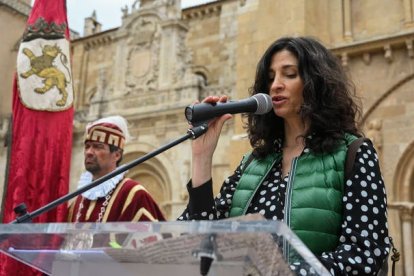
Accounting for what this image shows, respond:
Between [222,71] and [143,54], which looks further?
[222,71]

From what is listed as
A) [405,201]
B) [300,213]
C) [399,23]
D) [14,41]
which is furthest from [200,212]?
[14,41]

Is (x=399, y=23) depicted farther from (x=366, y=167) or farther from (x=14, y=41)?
(x=14, y=41)

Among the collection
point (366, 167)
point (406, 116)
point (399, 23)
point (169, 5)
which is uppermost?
point (169, 5)

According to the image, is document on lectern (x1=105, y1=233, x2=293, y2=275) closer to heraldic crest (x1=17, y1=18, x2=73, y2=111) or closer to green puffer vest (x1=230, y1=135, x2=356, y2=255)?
green puffer vest (x1=230, y1=135, x2=356, y2=255)

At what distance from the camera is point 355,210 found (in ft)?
4.94

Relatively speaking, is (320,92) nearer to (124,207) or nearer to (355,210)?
(355,210)

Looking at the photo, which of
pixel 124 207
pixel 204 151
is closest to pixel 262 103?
pixel 204 151

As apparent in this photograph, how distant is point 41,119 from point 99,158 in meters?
0.95

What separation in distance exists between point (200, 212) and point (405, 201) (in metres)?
6.03

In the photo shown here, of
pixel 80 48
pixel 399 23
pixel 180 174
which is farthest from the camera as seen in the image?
pixel 80 48

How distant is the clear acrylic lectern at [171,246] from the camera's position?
38.6 inches

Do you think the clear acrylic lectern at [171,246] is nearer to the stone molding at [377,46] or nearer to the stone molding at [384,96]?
the stone molding at [384,96]

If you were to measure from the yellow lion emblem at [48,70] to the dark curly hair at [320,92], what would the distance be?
10.4 ft

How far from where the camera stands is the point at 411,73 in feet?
23.4
